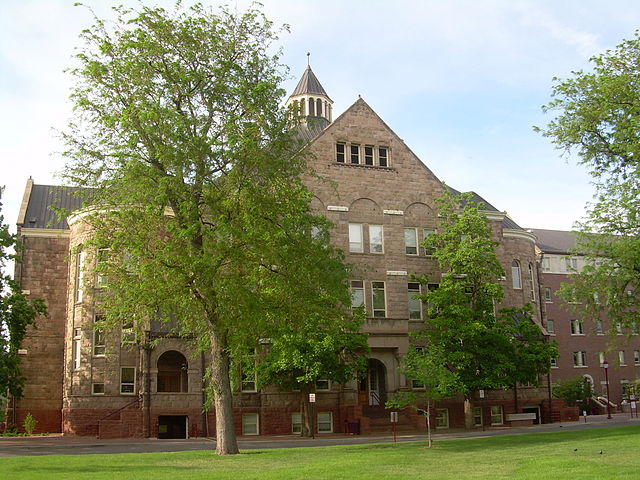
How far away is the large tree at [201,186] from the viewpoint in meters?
23.3

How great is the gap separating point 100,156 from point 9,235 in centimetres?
1280

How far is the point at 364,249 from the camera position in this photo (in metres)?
43.0

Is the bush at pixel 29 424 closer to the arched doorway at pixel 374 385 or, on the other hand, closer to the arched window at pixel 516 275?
the arched doorway at pixel 374 385

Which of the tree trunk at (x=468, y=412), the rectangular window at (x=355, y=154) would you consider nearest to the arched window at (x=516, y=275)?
the tree trunk at (x=468, y=412)

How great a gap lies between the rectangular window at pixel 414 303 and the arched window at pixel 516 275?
25.6ft

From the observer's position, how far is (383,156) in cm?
4500

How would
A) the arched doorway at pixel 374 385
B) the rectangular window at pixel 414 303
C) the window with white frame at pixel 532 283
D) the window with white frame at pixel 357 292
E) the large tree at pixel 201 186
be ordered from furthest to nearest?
the window with white frame at pixel 532 283 → the rectangular window at pixel 414 303 → the arched doorway at pixel 374 385 → the window with white frame at pixel 357 292 → the large tree at pixel 201 186

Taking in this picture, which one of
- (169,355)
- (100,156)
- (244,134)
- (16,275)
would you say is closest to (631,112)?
(244,134)

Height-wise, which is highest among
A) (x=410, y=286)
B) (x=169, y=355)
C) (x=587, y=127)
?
(x=587, y=127)

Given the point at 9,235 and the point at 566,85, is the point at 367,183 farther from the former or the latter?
the point at 9,235

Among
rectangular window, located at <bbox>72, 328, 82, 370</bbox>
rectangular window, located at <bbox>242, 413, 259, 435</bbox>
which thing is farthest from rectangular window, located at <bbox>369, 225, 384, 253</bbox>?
rectangular window, located at <bbox>72, 328, 82, 370</bbox>

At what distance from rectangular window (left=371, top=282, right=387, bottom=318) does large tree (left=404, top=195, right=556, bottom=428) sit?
2429 millimetres

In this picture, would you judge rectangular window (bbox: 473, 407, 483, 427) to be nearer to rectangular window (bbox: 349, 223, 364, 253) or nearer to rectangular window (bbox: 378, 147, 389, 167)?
rectangular window (bbox: 349, 223, 364, 253)

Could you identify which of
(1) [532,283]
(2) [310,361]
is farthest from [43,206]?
(1) [532,283]
